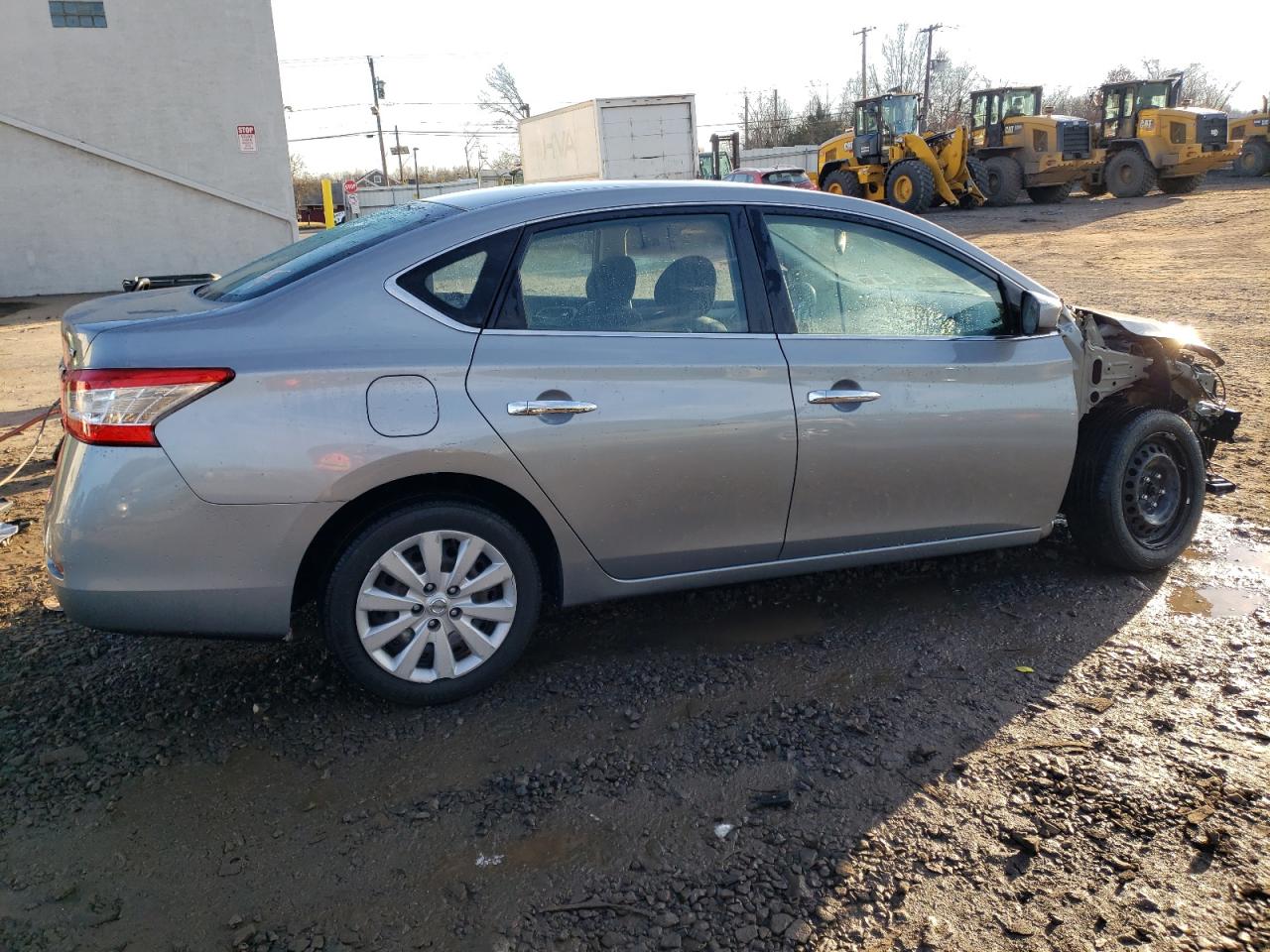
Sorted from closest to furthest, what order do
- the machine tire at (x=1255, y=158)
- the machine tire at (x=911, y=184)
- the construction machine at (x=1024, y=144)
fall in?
the machine tire at (x=911, y=184) < the construction machine at (x=1024, y=144) < the machine tire at (x=1255, y=158)

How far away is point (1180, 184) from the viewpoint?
28.0 m

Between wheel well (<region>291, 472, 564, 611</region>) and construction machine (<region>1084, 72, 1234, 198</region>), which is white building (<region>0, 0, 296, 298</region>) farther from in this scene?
construction machine (<region>1084, 72, 1234, 198</region>)

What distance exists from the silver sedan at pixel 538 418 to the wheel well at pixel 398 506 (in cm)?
1

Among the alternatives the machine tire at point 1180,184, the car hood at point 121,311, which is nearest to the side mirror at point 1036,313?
the car hood at point 121,311

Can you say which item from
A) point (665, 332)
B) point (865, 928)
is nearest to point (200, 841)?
point (865, 928)

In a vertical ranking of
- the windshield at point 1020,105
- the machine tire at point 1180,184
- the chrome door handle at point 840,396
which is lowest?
the chrome door handle at point 840,396

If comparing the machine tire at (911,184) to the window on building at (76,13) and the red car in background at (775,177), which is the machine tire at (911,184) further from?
the window on building at (76,13)

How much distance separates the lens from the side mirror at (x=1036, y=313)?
13.4ft

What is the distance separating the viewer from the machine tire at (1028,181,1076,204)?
29.1 m

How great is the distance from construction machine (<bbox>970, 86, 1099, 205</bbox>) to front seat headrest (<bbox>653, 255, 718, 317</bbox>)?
88.2ft

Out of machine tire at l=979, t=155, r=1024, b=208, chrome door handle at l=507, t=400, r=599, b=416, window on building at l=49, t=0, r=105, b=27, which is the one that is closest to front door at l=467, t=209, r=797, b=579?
chrome door handle at l=507, t=400, r=599, b=416

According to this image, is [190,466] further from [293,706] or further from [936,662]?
[936,662]

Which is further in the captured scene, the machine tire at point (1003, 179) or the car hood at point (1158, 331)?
the machine tire at point (1003, 179)

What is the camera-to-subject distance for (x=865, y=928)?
8.26 ft
